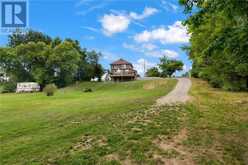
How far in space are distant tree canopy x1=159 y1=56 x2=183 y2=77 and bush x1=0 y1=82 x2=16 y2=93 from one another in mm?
37265

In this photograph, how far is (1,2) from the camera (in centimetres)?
1656

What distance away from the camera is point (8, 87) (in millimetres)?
51594

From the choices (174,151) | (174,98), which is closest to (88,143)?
(174,151)

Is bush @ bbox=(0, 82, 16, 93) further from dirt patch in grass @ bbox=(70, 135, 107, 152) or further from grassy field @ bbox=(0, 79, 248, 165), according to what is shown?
dirt patch in grass @ bbox=(70, 135, 107, 152)

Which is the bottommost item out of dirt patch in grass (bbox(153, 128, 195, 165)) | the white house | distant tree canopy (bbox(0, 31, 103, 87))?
dirt patch in grass (bbox(153, 128, 195, 165))

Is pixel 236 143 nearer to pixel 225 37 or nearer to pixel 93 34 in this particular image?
pixel 225 37

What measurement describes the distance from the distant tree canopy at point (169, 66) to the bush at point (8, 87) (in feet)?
122

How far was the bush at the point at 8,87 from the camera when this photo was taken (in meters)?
50.9

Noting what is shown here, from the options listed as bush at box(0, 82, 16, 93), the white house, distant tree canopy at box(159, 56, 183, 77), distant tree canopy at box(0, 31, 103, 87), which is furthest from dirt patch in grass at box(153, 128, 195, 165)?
distant tree canopy at box(159, 56, 183, 77)

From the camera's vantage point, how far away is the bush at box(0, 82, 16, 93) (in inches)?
2005

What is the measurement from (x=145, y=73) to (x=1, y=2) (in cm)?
6132

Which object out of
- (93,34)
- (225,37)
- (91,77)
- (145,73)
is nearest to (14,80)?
(91,77)

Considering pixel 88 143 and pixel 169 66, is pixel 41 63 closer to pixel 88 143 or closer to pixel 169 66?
pixel 169 66

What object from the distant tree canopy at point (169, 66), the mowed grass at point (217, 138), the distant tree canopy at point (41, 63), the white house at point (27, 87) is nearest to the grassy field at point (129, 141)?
the mowed grass at point (217, 138)
